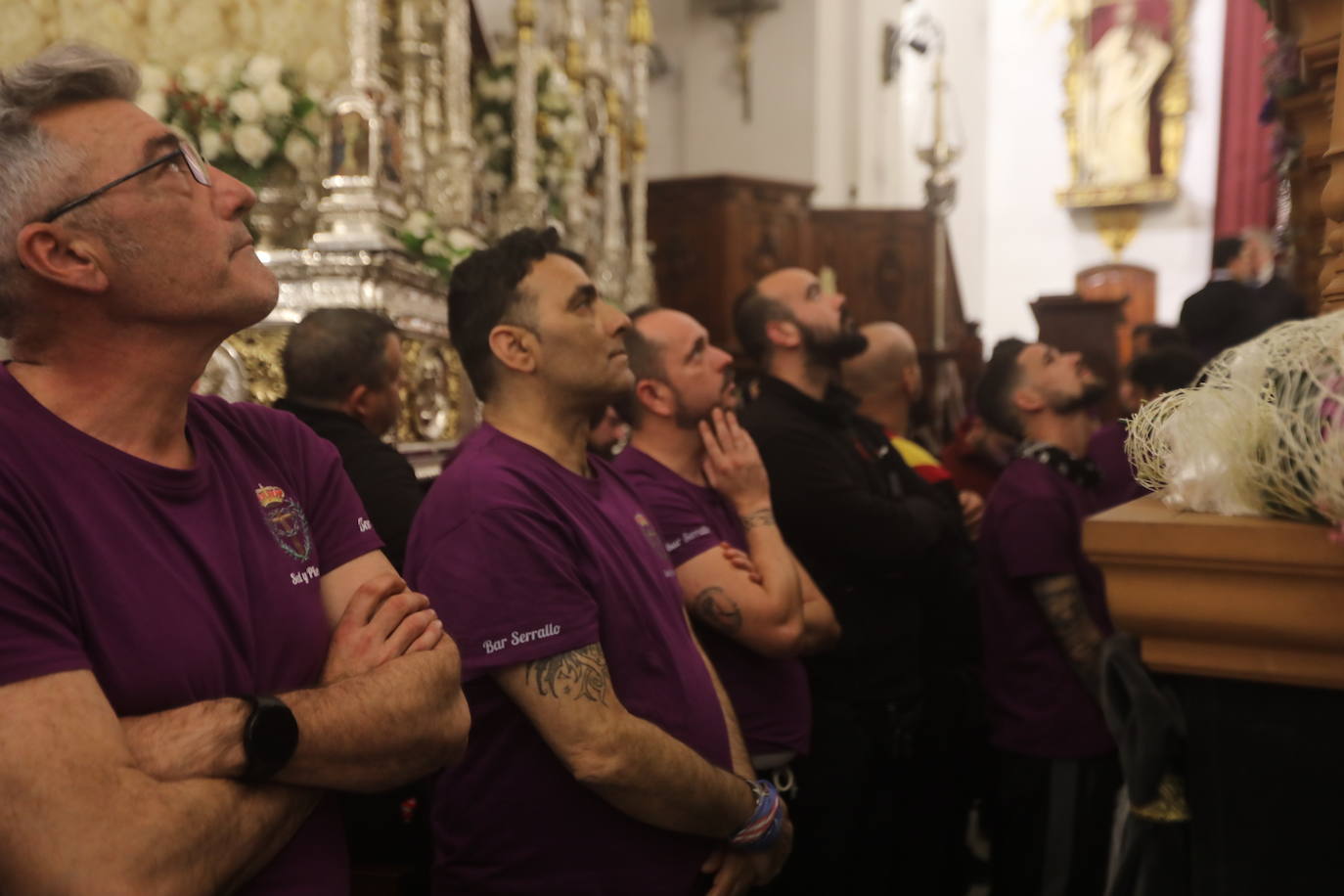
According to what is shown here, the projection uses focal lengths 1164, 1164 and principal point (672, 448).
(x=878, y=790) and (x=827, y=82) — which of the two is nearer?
(x=878, y=790)

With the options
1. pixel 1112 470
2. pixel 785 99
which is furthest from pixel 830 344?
pixel 785 99

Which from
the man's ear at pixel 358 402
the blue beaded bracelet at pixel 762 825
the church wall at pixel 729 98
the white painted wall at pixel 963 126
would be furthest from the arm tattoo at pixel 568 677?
the white painted wall at pixel 963 126

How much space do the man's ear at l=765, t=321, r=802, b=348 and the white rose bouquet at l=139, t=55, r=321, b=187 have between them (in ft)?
6.61

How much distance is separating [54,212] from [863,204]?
11362 millimetres

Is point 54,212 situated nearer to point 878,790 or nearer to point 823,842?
point 823,842

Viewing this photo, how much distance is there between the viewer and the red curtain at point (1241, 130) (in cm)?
1398

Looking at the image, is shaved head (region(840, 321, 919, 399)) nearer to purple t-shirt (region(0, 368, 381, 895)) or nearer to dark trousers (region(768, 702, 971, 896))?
dark trousers (region(768, 702, 971, 896))

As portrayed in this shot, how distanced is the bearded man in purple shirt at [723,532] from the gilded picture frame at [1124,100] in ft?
44.4

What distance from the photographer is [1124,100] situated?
14.7m

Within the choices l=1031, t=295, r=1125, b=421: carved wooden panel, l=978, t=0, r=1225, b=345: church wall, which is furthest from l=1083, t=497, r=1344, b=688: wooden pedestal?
l=978, t=0, r=1225, b=345: church wall

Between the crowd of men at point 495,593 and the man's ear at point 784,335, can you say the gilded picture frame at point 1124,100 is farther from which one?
the man's ear at point 784,335

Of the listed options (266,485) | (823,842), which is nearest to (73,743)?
(266,485)

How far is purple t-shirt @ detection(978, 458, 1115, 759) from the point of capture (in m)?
2.95

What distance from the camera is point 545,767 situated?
1.88 m
